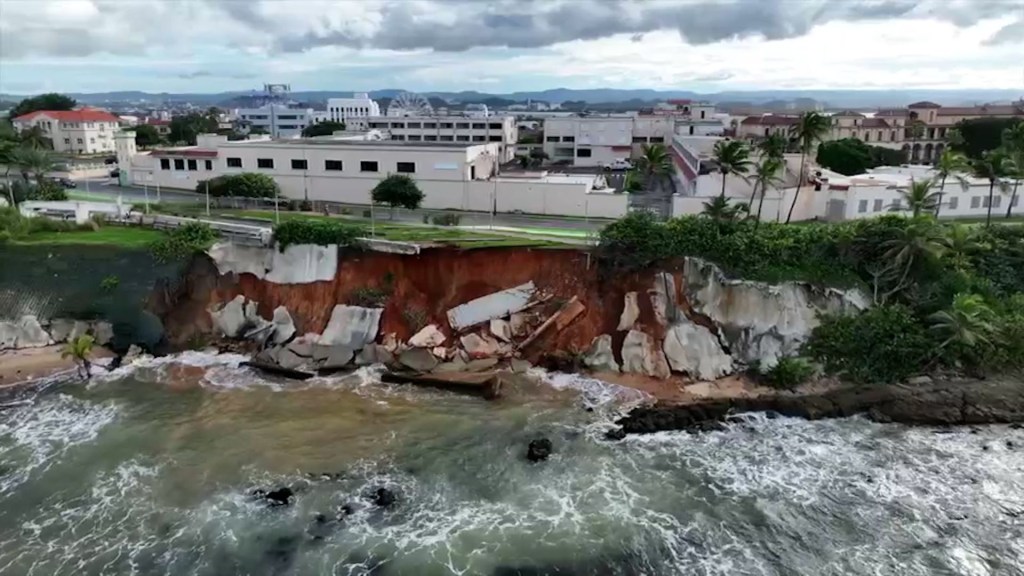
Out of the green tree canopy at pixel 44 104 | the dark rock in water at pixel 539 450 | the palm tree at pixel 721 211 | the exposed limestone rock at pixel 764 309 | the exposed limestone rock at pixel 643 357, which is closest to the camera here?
the dark rock in water at pixel 539 450

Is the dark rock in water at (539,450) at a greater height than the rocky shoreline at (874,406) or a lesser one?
lesser

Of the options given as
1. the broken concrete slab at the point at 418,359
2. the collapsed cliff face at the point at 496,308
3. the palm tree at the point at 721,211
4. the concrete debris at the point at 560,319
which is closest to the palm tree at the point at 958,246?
the collapsed cliff face at the point at 496,308

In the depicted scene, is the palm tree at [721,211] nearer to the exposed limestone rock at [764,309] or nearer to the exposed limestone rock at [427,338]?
the exposed limestone rock at [764,309]

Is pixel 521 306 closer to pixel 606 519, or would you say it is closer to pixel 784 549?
pixel 606 519

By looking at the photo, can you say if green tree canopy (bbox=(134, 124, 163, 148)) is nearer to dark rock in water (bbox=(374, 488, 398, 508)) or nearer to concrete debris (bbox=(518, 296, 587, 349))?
concrete debris (bbox=(518, 296, 587, 349))

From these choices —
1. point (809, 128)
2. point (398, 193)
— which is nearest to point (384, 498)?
point (398, 193)

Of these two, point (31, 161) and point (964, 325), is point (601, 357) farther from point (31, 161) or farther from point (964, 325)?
point (31, 161)

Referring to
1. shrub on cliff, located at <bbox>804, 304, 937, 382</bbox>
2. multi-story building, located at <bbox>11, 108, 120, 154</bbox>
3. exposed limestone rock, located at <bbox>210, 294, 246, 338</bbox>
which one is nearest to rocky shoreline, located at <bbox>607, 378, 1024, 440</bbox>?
shrub on cliff, located at <bbox>804, 304, 937, 382</bbox>
